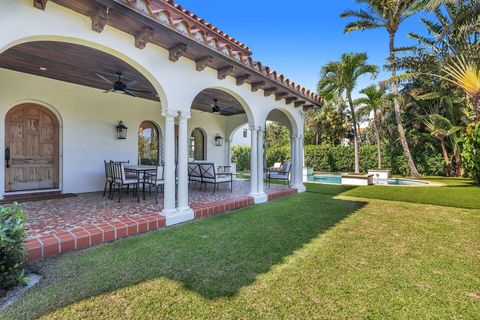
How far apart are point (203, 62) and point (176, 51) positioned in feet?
2.29

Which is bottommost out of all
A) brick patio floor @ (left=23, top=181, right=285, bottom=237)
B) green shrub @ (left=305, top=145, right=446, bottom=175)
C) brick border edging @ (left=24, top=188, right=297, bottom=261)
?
brick border edging @ (left=24, top=188, right=297, bottom=261)

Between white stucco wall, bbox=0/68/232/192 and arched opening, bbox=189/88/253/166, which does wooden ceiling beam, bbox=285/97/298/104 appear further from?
white stucco wall, bbox=0/68/232/192

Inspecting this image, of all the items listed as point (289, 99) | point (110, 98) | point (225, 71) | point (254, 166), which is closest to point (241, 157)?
point (289, 99)

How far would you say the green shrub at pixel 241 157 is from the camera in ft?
65.8

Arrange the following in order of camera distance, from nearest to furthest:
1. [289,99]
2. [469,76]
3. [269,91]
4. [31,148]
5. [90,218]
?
[90,218] < [31,148] < [269,91] < [289,99] < [469,76]

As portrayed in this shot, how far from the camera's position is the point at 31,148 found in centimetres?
693

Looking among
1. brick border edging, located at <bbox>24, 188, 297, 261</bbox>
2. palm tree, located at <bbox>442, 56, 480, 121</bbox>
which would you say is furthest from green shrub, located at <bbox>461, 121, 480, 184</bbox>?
brick border edging, located at <bbox>24, 188, 297, 261</bbox>

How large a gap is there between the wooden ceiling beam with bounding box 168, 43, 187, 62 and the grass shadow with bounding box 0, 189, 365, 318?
11.2 feet

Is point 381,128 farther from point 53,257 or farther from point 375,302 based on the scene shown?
point 53,257

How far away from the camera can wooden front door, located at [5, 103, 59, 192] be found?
21.6ft

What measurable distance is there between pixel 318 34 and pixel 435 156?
10.4m

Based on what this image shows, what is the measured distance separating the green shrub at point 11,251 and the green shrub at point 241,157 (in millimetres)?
17348

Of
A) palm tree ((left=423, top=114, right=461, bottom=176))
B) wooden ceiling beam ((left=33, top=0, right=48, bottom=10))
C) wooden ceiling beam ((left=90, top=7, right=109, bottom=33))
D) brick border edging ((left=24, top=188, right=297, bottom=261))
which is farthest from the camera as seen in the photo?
palm tree ((left=423, top=114, right=461, bottom=176))

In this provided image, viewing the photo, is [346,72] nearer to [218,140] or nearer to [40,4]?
[218,140]
